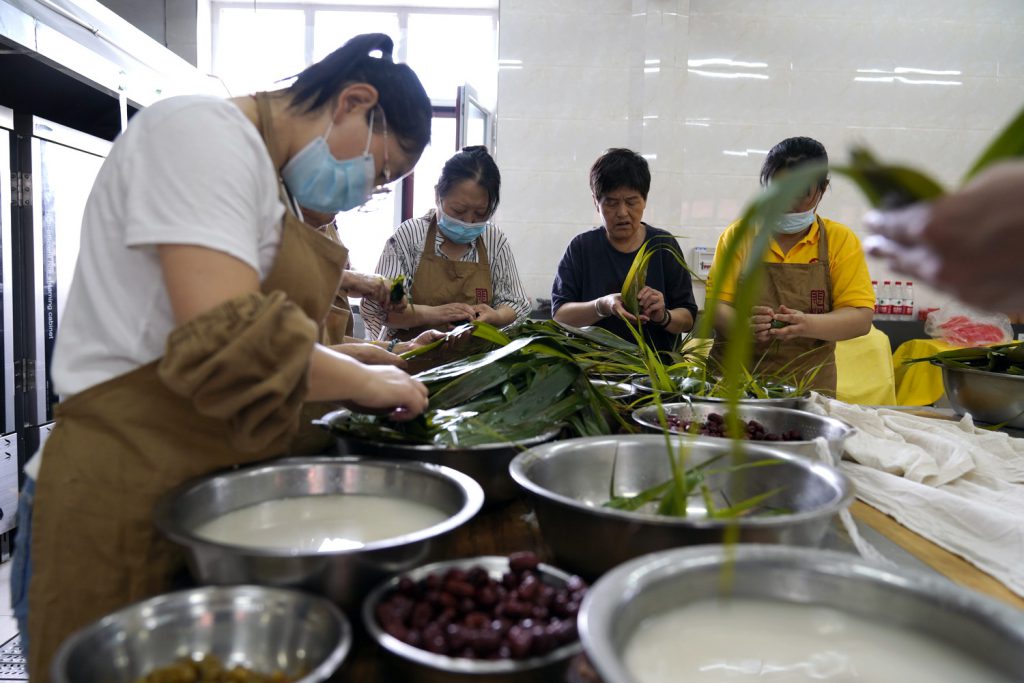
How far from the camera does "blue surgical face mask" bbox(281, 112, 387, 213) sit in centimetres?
122

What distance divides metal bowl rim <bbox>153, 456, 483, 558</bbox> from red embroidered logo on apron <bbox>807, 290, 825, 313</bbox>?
2.07m

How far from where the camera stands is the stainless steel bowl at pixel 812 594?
26.0 inches

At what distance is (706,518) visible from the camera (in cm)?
92

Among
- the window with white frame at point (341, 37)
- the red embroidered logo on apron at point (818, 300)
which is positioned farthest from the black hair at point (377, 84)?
the window with white frame at point (341, 37)

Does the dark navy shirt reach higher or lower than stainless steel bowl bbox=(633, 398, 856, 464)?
higher

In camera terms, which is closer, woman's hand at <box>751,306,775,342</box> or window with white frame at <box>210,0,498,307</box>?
woman's hand at <box>751,306,775,342</box>

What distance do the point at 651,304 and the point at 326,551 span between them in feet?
6.71

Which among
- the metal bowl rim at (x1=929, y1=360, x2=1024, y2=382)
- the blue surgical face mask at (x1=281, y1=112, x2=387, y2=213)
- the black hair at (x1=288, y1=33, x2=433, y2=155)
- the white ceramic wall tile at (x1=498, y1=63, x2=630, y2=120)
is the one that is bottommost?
the metal bowl rim at (x1=929, y1=360, x2=1024, y2=382)

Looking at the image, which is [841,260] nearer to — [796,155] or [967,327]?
[796,155]

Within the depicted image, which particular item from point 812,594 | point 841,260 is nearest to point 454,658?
point 812,594

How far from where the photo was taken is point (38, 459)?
3.46 feet

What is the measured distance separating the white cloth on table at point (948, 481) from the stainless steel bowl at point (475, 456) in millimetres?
715

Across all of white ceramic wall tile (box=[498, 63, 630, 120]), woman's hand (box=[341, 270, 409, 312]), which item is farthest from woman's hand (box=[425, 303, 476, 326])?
white ceramic wall tile (box=[498, 63, 630, 120])

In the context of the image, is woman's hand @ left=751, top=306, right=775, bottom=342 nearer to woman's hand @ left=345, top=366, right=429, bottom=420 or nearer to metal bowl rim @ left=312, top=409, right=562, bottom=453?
metal bowl rim @ left=312, top=409, right=562, bottom=453
